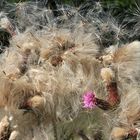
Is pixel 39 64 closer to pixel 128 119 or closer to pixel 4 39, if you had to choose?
pixel 128 119

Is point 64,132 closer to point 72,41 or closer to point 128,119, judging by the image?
point 128,119

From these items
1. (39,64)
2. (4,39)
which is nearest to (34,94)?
(39,64)

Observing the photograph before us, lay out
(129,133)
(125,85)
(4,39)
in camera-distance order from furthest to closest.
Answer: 1. (4,39)
2. (125,85)
3. (129,133)

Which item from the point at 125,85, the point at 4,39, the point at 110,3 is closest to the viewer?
the point at 125,85

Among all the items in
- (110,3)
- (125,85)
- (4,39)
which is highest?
(125,85)

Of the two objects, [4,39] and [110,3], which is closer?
[4,39]

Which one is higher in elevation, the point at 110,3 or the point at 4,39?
the point at 4,39
